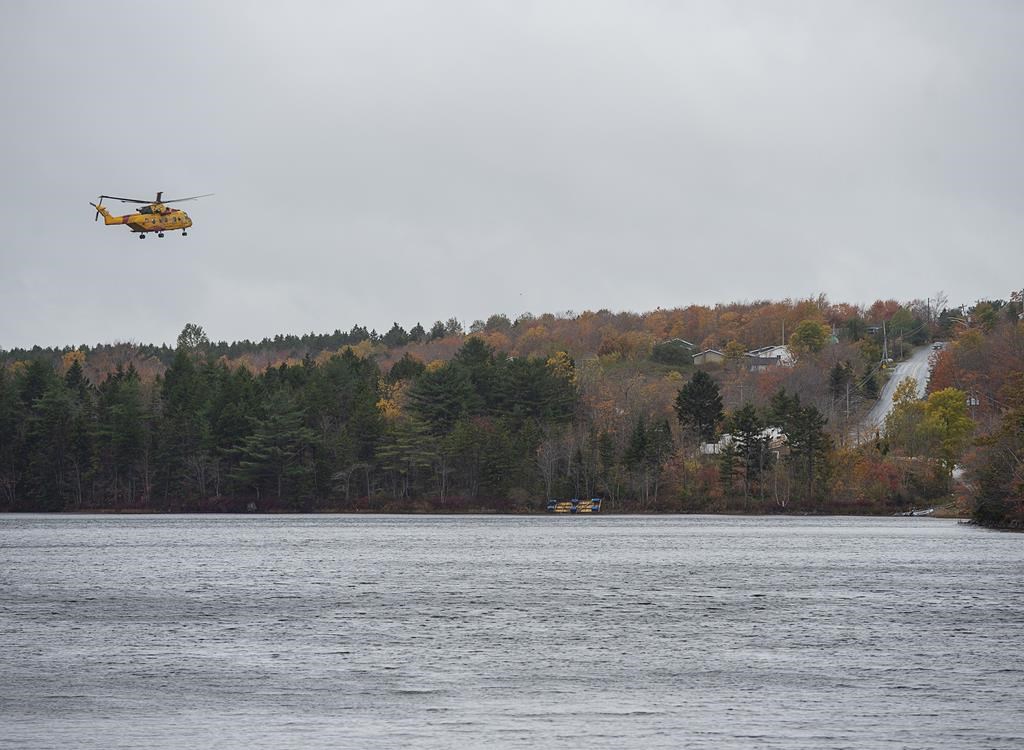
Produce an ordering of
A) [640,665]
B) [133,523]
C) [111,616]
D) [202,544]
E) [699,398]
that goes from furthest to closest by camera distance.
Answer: [699,398] → [133,523] → [202,544] → [111,616] → [640,665]

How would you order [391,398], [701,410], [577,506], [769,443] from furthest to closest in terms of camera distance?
[391,398] → [701,410] → [577,506] → [769,443]

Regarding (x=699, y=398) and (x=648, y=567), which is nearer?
(x=648, y=567)

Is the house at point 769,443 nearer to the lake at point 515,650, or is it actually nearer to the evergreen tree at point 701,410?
the evergreen tree at point 701,410

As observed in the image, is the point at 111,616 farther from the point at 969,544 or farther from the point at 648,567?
the point at 969,544

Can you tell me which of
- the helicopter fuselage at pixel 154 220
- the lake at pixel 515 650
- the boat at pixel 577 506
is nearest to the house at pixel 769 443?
the boat at pixel 577 506

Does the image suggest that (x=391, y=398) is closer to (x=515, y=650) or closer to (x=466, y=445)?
(x=466, y=445)

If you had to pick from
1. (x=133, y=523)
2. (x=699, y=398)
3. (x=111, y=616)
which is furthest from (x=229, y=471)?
(x=111, y=616)

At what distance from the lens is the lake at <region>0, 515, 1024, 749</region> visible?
93.0 feet

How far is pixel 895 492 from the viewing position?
137750 mm

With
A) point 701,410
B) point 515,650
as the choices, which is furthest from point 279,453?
point 515,650

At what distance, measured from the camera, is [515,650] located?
38.9m

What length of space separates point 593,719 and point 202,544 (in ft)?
221

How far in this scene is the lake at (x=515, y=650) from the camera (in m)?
28.3

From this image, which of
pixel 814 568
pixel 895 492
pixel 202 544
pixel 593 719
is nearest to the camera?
pixel 593 719
